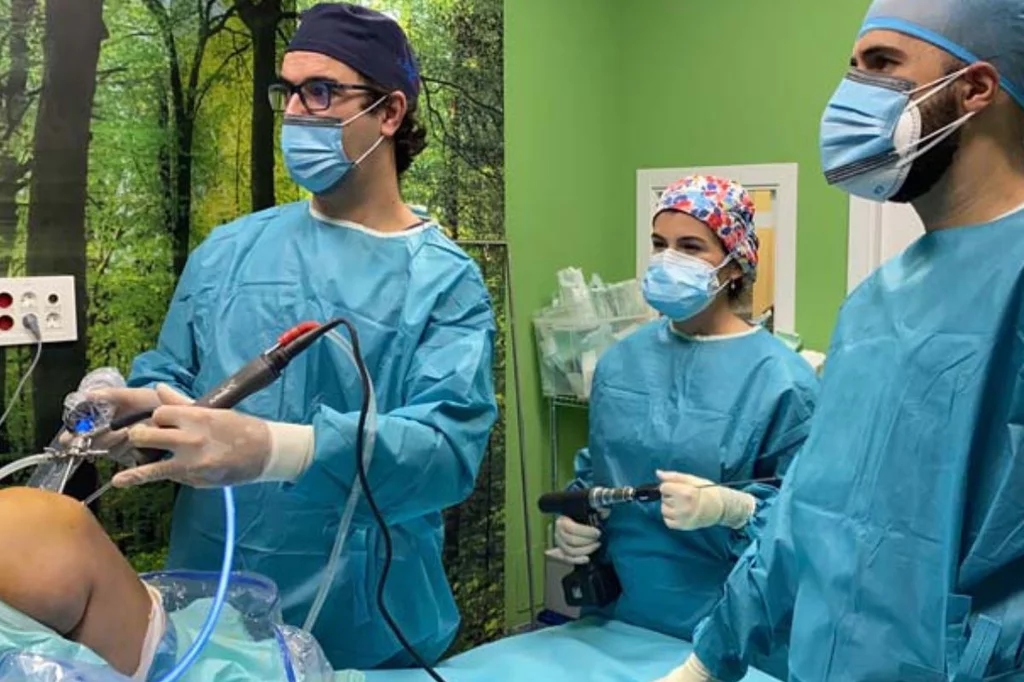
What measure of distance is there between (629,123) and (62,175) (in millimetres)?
1896

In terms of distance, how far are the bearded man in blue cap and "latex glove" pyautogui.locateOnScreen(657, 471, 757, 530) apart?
502mm

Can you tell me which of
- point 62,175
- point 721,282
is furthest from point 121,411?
point 721,282

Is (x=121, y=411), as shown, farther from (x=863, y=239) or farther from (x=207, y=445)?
(x=863, y=239)

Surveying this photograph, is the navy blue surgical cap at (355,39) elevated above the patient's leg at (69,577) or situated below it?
above

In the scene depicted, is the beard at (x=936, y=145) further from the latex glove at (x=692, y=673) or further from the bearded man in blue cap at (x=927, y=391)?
the latex glove at (x=692, y=673)

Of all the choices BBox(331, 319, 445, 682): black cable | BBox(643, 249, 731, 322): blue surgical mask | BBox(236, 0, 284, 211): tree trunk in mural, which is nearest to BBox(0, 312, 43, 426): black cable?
BBox(236, 0, 284, 211): tree trunk in mural

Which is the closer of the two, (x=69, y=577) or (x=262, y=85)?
(x=69, y=577)

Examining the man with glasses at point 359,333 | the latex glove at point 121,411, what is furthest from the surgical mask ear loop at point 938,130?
the latex glove at point 121,411

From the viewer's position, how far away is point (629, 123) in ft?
10.6

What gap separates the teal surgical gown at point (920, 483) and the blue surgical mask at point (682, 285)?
747 millimetres

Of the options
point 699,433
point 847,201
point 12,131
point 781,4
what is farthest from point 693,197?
point 12,131

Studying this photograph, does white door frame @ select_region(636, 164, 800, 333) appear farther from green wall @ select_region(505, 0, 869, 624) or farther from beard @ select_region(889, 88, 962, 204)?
beard @ select_region(889, 88, 962, 204)

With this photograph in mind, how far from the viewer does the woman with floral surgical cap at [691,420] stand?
1909 mm

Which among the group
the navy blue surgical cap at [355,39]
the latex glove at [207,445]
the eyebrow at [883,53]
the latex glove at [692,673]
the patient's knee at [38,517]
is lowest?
the latex glove at [692,673]
